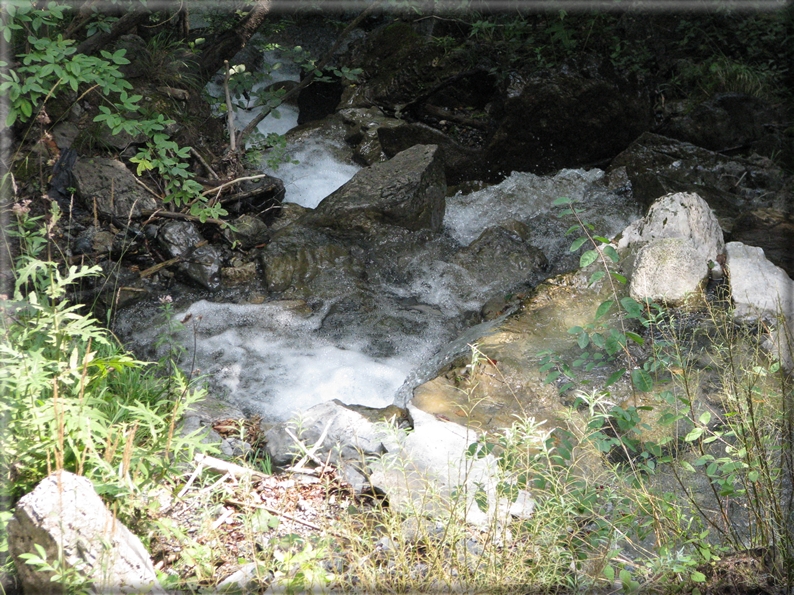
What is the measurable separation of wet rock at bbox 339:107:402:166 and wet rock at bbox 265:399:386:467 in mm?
4863

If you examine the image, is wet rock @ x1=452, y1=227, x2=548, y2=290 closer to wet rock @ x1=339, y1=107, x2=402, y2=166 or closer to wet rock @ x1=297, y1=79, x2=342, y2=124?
wet rock @ x1=339, y1=107, x2=402, y2=166

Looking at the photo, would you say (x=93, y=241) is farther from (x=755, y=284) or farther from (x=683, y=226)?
(x=755, y=284)

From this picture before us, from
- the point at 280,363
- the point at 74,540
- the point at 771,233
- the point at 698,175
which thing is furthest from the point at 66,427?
the point at 698,175

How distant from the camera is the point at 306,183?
7309 mm

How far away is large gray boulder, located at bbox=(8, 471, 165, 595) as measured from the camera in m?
2.00

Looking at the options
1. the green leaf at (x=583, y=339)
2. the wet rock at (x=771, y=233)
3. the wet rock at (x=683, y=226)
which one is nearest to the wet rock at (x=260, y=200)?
the wet rock at (x=683, y=226)

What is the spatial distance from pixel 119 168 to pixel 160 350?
2008 millimetres

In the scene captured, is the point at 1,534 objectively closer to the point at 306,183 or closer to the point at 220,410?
the point at 220,410

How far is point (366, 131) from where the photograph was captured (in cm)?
807

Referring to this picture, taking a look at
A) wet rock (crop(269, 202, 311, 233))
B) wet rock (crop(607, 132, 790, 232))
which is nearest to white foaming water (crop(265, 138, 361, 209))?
wet rock (crop(269, 202, 311, 233))

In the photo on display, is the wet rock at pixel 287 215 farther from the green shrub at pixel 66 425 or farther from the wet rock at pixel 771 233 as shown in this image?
the wet rock at pixel 771 233

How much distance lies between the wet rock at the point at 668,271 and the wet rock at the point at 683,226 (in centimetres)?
17

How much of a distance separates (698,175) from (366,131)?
373 centimetres

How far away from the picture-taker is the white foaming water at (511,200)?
6.52 metres
